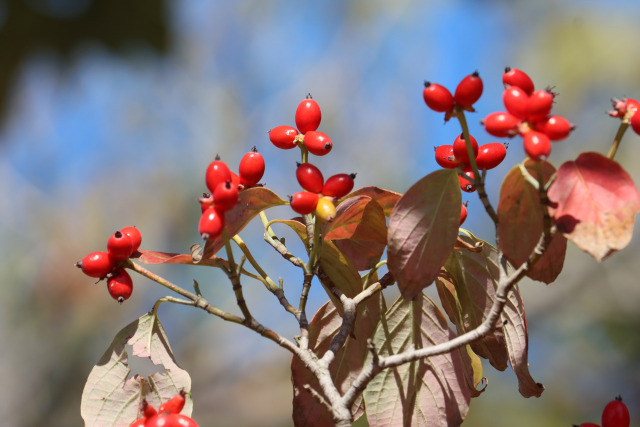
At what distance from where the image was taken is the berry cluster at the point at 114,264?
2.06 ft

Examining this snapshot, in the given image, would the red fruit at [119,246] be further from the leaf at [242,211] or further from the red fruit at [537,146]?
the red fruit at [537,146]

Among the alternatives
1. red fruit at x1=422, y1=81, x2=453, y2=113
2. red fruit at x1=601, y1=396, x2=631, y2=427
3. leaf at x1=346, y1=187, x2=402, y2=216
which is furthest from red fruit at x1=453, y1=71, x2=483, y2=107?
red fruit at x1=601, y1=396, x2=631, y2=427

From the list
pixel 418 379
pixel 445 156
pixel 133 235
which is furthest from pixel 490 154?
pixel 133 235

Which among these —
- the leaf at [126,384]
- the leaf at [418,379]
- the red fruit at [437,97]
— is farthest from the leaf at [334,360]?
the red fruit at [437,97]

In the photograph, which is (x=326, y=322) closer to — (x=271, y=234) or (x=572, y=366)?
(x=271, y=234)

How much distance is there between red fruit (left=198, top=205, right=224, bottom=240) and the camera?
0.52 metres

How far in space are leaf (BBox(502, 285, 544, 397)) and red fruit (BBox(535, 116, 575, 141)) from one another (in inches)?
8.3

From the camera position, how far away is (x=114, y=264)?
0.65 metres

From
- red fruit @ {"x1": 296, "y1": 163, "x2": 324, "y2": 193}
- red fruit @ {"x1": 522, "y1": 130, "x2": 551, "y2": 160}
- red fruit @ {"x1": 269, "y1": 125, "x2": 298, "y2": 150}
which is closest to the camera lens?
red fruit @ {"x1": 522, "y1": 130, "x2": 551, "y2": 160}

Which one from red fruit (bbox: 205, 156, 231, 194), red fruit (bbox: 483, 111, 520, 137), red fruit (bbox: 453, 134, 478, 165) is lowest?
red fruit (bbox: 483, 111, 520, 137)

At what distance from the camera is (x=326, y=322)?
695 millimetres

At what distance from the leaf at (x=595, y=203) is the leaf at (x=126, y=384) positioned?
39 cm

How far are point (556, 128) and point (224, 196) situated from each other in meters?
0.27

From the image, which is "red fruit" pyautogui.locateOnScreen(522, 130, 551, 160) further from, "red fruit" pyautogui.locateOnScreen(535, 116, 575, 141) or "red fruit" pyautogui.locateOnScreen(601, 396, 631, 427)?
"red fruit" pyautogui.locateOnScreen(601, 396, 631, 427)
